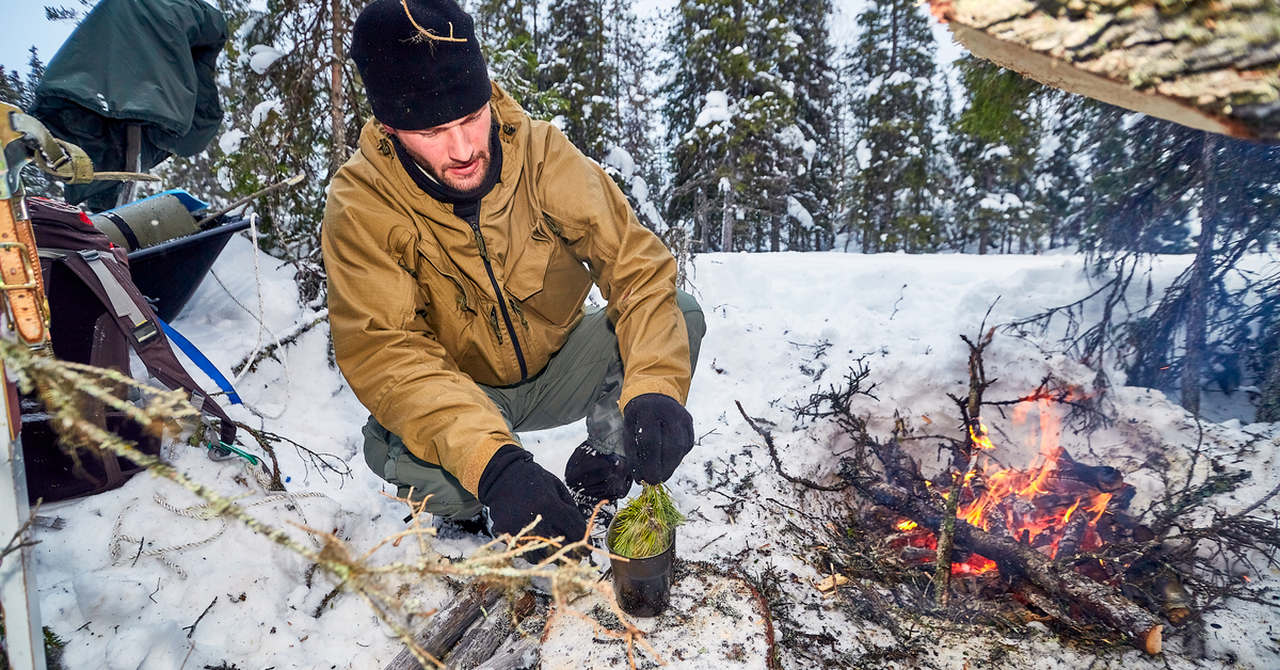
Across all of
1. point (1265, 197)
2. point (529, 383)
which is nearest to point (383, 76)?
point (529, 383)

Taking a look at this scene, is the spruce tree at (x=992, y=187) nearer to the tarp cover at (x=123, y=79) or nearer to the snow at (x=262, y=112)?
the snow at (x=262, y=112)

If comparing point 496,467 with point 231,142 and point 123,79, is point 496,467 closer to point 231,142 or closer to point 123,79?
point 123,79

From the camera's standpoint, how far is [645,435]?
1967 millimetres

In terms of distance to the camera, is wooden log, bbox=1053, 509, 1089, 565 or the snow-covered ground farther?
wooden log, bbox=1053, 509, 1089, 565

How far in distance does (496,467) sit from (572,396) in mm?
1043

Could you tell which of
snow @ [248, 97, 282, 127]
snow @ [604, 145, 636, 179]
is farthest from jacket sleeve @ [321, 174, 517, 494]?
snow @ [604, 145, 636, 179]

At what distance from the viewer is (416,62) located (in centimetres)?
206

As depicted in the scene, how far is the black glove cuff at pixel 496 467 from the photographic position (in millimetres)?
1857

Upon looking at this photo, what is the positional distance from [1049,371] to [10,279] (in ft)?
14.0

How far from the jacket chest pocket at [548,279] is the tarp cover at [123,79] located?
277 centimetres

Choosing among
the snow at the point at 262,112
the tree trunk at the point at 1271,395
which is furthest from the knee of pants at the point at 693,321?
the snow at the point at 262,112

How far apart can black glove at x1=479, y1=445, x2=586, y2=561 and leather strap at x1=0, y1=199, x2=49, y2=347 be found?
1159mm

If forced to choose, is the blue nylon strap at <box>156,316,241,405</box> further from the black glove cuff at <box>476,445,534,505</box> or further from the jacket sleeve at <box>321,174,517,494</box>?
the black glove cuff at <box>476,445,534,505</box>

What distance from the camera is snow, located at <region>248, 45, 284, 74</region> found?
449cm
